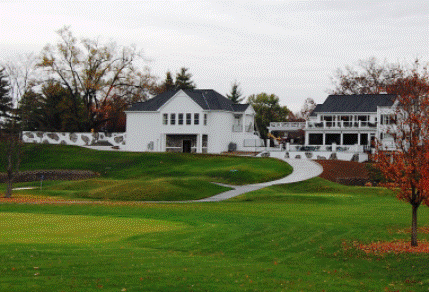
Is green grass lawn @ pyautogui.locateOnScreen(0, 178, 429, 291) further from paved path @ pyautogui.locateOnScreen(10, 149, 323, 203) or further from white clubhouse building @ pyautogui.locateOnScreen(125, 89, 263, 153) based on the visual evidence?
white clubhouse building @ pyautogui.locateOnScreen(125, 89, 263, 153)

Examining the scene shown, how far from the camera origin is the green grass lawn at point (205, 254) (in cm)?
1292

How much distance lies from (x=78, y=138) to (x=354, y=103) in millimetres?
34036

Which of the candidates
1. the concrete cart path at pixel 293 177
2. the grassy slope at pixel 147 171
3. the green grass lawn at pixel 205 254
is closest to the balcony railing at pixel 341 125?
the concrete cart path at pixel 293 177

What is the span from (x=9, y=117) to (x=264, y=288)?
7292 cm

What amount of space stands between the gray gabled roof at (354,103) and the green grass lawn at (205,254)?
47642mm

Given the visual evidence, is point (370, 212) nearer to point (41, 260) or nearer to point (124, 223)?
point (124, 223)

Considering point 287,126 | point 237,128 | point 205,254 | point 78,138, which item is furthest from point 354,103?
point 205,254

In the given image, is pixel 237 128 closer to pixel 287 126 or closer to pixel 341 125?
pixel 287 126

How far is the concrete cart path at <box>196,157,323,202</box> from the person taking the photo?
42.9m

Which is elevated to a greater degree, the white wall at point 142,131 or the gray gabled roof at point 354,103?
the gray gabled roof at point 354,103

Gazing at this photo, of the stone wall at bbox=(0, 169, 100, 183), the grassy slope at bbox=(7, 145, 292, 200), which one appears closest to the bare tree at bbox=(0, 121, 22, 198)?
the stone wall at bbox=(0, 169, 100, 183)

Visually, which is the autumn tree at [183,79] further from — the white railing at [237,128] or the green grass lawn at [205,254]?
the green grass lawn at [205,254]

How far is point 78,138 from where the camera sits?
258ft

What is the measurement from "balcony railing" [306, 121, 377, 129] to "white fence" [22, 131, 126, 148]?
2304 centimetres
